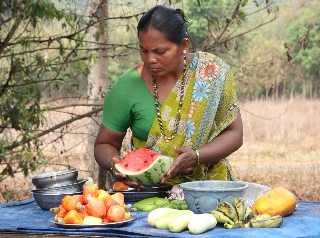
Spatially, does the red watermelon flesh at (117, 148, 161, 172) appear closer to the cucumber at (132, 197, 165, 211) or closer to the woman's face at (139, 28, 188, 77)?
the cucumber at (132, 197, 165, 211)

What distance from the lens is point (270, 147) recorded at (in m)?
14.5

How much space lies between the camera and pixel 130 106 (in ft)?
14.6

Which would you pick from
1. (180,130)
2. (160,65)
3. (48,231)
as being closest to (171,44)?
(160,65)

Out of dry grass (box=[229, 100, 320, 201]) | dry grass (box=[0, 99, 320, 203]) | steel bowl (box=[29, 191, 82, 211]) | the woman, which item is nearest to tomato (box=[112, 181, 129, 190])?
the woman

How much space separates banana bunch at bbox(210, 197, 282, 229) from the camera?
3.19 metres

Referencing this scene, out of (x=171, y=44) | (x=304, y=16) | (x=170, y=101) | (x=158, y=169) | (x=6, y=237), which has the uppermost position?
(x=304, y=16)

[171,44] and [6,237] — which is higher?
[171,44]

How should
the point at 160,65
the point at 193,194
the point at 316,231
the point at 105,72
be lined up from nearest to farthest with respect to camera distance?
the point at 316,231 → the point at 193,194 → the point at 160,65 → the point at 105,72

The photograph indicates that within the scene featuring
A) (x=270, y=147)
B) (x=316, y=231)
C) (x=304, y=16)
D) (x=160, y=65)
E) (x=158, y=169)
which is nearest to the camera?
(x=316, y=231)

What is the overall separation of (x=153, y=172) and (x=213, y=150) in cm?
61

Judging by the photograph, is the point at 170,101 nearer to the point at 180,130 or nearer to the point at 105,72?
the point at 180,130

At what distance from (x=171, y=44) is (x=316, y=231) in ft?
5.39

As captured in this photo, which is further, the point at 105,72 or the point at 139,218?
the point at 105,72

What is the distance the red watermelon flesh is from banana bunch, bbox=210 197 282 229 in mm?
748
